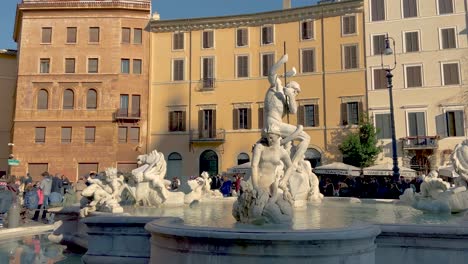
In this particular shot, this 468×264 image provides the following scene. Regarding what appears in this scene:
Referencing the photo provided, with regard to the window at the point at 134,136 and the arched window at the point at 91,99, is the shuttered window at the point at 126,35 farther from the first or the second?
the window at the point at 134,136

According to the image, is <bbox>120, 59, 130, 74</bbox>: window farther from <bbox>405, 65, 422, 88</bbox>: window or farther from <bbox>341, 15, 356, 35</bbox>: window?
<bbox>405, 65, 422, 88</bbox>: window

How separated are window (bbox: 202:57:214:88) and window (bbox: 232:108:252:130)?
2855 millimetres

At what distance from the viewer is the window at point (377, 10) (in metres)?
29.6

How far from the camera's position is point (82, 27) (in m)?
32.6

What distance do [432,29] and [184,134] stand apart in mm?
18714

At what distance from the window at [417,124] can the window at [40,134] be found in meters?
25.8

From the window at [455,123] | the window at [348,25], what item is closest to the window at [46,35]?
the window at [348,25]

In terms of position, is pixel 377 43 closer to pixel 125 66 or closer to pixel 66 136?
pixel 125 66

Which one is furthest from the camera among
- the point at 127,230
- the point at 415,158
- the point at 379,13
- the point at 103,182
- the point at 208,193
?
the point at 379,13

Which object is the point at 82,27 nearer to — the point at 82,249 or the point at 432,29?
the point at 432,29

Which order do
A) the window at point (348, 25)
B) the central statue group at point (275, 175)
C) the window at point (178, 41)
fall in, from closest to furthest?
the central statue group at point (275, 175)
the window at point (348, 25)
the window at point (178, 41)

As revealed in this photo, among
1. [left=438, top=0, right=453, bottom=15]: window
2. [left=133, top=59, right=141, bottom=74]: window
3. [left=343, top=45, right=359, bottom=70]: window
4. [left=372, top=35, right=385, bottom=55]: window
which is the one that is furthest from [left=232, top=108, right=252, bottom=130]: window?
[left=438, top=0, right=453, bottom=15]: window

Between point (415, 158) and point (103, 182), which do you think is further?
point (415, 158)

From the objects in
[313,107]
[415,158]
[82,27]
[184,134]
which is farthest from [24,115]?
[415,158]
